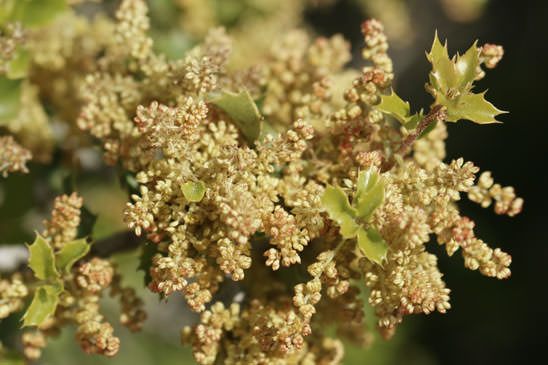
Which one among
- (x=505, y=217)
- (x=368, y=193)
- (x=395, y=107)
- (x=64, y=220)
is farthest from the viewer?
(x=505, y=217)

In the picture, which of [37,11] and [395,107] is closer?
[395,107]

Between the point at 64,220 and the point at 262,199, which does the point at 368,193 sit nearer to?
the point at 262,199

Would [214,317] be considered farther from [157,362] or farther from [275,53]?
[157,362]

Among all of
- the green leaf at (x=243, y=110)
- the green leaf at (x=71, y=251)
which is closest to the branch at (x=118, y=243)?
the green leaf at (x=71, y=251)

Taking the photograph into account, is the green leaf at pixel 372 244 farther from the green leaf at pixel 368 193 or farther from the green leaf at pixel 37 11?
the green leaf at pixel 37 11

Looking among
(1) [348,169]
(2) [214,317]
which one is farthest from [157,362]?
(1) [348,169]

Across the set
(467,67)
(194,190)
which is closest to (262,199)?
(194,190)
